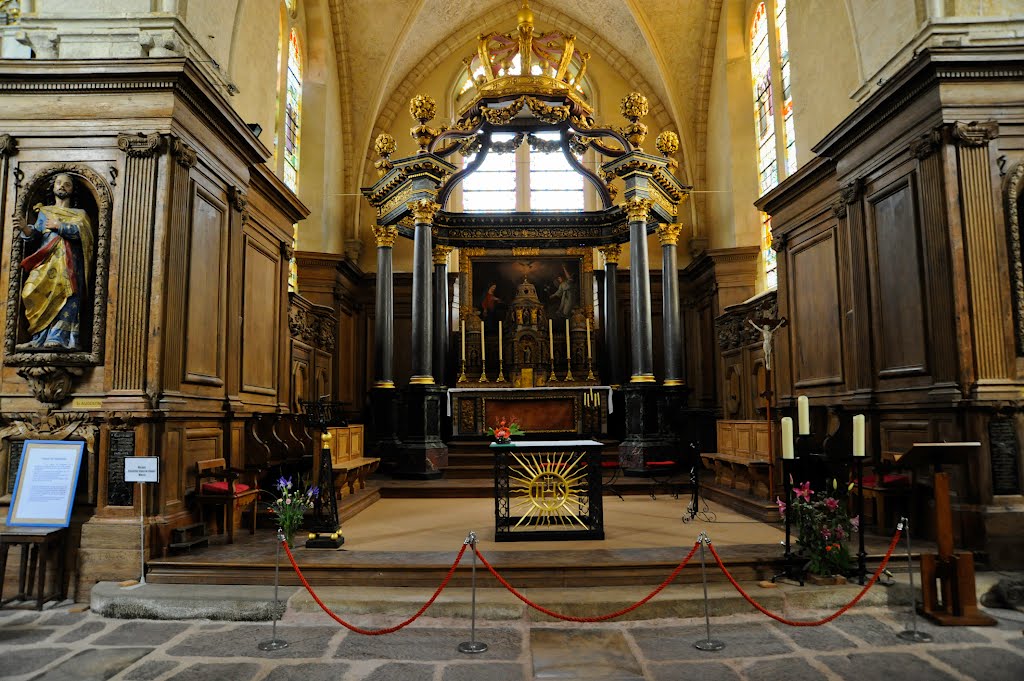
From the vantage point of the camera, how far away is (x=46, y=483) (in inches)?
229

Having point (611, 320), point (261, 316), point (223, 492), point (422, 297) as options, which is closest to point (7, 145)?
point (261, 316)

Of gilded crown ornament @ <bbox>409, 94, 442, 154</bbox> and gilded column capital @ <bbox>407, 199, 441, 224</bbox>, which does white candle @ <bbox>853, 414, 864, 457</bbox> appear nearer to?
gilded column capital @ <bbox>407, 199, 441, 224</bbox>

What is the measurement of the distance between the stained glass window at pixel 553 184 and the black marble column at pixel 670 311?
422 cm

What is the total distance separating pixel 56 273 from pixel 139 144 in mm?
1353

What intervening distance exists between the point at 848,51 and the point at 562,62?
514cm

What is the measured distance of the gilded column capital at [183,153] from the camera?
6.41 metres

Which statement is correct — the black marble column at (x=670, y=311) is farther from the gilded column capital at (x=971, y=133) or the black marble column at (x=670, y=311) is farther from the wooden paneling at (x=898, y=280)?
the gilded column capital at (x=971, y=133)

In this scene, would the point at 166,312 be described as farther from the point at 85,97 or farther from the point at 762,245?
the point at 762,245

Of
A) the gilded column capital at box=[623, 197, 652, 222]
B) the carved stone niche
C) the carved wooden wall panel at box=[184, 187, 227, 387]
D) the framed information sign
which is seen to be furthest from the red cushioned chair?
the gilded column capital at box=[623, 197, 652, 222]

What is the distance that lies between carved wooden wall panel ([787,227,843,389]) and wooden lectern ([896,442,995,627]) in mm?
3318

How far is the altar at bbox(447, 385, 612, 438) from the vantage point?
12.8 metres

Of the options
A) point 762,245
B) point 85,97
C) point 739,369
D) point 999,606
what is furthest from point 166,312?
point 762,245

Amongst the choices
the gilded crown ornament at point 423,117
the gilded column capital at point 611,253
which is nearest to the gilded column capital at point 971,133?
the gilded crown ornament at point 423,117

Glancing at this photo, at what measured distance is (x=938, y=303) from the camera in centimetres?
641
